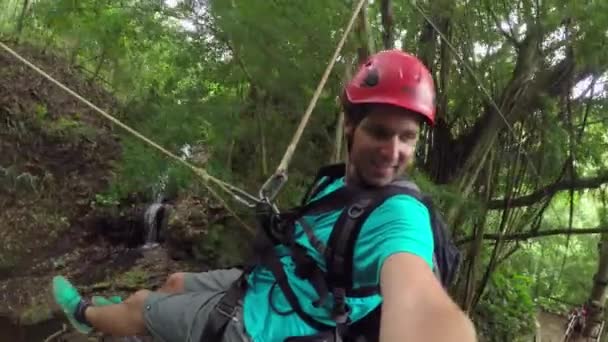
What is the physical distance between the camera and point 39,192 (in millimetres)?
9539

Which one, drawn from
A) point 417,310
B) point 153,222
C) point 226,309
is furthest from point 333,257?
point 153,222

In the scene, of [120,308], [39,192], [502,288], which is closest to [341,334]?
[120,308]

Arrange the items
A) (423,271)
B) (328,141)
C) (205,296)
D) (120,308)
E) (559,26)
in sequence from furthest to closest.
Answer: (328,141) < (559,26) < (120,308) < (205,296) < (423,271)

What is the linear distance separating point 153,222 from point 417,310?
833cm

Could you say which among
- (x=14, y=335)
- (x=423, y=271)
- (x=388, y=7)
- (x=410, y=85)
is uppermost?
(x=388, y=7)

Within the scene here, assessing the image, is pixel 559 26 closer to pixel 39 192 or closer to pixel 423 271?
pixel 423 271

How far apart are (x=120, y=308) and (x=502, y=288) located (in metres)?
5.24

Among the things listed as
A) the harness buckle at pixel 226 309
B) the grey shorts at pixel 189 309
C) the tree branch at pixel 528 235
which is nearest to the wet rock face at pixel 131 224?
the tree branch at pixel 528 235

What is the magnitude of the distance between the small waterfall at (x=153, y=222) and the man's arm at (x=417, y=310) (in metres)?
8.07

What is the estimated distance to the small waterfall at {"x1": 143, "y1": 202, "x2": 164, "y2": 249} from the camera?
9.00 meters

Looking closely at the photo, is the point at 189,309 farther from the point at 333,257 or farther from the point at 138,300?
the point at 333,257

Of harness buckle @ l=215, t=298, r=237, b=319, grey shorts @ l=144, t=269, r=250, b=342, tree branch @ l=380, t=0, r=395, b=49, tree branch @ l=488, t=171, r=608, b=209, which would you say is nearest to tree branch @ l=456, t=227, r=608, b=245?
tree branch @ l=488, t=171, r=608, b=209

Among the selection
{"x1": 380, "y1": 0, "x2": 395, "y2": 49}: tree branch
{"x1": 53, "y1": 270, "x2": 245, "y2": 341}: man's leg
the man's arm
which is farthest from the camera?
{"x1": 380, "y1": 0, "x2": 395, "y2": 49}: tree branch

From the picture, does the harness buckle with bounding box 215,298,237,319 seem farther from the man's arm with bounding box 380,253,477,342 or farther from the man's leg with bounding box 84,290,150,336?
the man's arm with bounding box 380,253,477,342
